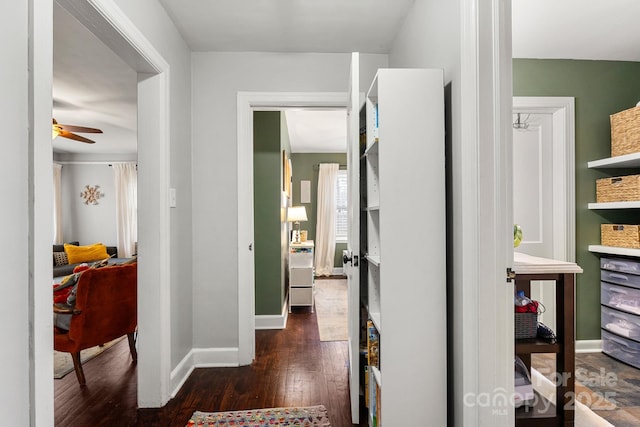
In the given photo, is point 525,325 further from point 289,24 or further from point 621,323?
point 289,24

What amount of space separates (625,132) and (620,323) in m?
1.54

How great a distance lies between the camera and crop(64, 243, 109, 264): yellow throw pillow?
7.02 m

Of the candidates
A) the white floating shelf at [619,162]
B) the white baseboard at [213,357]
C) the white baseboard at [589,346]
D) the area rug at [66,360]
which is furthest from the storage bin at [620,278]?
the area rug at [66,360]

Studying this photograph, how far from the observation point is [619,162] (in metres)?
2.97

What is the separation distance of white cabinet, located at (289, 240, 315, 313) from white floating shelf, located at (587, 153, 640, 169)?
305cm

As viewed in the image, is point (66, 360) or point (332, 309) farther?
point (332, 309)

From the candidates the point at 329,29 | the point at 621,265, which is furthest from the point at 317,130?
the point at 621,265

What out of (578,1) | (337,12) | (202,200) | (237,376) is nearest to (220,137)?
(202,200)

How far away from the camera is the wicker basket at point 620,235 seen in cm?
288

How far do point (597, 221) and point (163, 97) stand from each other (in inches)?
141

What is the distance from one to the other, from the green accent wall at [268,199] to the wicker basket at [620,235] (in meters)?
2.97

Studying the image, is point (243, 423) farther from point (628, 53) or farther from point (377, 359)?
point (628, 53)

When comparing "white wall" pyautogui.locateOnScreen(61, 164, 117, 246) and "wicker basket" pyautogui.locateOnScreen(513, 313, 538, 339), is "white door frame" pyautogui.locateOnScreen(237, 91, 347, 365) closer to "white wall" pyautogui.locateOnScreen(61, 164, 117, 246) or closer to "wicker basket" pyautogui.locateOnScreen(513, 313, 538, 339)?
"wicker basket" pyautogui.locateOnScreen(513, 313, 538, 339)

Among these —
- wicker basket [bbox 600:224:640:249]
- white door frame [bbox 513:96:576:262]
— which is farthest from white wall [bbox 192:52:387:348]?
wicker basket [bbox 600:224:640:249]
